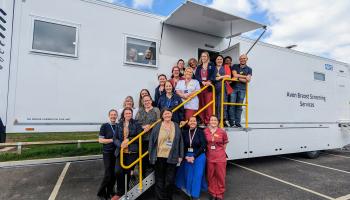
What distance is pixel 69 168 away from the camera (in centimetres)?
587

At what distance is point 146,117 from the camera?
3975 millimetres

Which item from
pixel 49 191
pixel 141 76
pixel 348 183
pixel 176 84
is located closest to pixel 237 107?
pixel 176 84

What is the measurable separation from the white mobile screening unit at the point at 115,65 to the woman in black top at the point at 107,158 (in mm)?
668

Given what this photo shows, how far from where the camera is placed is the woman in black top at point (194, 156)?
3.85 meters

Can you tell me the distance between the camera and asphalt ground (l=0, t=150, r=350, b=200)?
4191 millimetres

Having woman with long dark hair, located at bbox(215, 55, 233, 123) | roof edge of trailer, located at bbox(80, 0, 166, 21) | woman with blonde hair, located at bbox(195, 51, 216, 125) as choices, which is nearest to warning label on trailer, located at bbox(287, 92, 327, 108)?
woman with long dark hair, located at bbox(215, 55, 233, 123)

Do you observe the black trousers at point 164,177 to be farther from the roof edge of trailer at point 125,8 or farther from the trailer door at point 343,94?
the trailer door at point 343,94

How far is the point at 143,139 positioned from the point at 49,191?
218 cm

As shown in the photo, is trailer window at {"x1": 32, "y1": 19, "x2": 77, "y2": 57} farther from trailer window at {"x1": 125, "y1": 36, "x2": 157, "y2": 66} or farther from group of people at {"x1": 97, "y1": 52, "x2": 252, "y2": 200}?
group of people at {"x1": 97, "y1": 52, "x2": 252, "y2": 200}

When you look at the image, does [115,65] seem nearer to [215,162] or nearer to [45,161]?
[215,162]

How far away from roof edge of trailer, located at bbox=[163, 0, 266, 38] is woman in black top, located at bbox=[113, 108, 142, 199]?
2.43 metres

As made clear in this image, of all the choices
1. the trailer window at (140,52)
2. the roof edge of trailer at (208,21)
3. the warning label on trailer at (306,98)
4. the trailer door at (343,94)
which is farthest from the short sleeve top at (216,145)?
the trailer door at (343,94)

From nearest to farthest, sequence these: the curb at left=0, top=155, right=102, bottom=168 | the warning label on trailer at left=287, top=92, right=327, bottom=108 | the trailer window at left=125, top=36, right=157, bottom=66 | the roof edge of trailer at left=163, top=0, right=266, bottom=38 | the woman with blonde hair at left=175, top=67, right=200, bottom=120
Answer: the woman with blonde hair at left=175, top=67, right=200, bottom=120
the roof edge of trailer at left=163, top=0, right=266, bottom=38
the trailer window at left=125, top=36, right=157, bottom=66
the curb at left=0, top=155, right=102, bottom=168
the warning label on trailer at left=287, top=92, right=327, bottom=108

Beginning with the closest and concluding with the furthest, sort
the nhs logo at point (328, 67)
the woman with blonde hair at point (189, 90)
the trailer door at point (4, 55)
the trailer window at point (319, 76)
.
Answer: the trailer door at point (4, 55), the woman with blonde hair at point (189, 90), the trailer window at point (319, 76), the nhs logo at point (328, 67)
